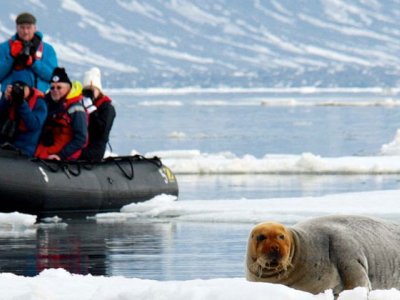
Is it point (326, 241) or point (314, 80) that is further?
point (314, 80)

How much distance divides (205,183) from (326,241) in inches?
462

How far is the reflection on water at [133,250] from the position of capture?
30.5 ft

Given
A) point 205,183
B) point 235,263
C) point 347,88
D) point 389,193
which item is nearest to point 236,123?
point 205,183

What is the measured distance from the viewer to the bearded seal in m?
5.98

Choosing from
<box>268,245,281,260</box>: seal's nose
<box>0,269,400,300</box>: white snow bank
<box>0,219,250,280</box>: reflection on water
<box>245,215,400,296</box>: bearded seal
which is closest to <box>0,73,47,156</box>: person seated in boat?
<box>0,219,250,280</box>: reflection on water

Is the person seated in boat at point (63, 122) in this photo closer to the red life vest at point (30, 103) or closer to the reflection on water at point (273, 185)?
the red life vest at point (30, 103)

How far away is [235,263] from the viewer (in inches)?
378

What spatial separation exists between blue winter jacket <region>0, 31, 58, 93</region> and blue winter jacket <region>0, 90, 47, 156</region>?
0.65 metres

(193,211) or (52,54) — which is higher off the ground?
(52,54)

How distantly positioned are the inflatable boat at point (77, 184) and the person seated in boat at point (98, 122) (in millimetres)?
243

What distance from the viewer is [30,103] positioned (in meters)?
13.1

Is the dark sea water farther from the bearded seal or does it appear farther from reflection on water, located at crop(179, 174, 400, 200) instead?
the bearded seal

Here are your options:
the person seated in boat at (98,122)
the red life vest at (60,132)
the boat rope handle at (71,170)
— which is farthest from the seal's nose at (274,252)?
the person seated in boat at (98,122)

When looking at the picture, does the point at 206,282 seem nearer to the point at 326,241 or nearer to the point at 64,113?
the point at 326,241
